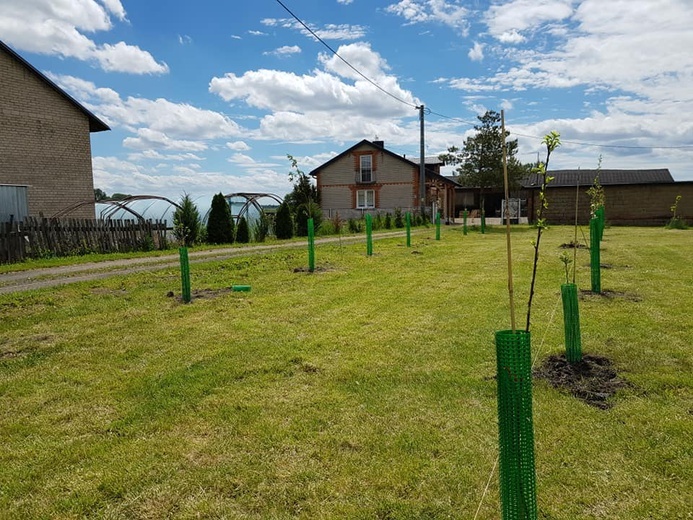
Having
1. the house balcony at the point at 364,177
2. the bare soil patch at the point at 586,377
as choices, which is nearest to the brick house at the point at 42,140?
the bare soil patch at the point at 586,377

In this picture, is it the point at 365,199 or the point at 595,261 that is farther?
the point at 365,199

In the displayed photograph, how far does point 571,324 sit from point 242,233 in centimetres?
1667

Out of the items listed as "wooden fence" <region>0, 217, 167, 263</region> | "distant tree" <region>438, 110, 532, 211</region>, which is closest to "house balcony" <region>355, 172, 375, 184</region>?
"distant tree" <region>438, 110, 532, 211</region>

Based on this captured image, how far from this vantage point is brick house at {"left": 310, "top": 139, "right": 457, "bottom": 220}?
128ft

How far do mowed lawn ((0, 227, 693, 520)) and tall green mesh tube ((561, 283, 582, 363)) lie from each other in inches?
12.5

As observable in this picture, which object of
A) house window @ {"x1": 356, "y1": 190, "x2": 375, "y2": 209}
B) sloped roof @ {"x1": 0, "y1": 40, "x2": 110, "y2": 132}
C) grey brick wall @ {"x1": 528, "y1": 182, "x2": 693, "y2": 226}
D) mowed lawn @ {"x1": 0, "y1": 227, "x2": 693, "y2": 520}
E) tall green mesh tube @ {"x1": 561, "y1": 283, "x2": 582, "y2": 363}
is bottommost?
mowed lawn @ {"x1": 0, "y1": 227, "x2": 693, "y2": 520}

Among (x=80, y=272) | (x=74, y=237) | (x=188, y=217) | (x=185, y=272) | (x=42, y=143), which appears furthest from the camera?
(x=42, y=143)

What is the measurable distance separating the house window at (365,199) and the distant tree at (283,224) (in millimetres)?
19992

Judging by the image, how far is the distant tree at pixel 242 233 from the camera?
64.1 ft

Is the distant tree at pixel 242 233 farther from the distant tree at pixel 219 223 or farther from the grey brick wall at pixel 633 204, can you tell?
the grey brick wall at pixel 633 204

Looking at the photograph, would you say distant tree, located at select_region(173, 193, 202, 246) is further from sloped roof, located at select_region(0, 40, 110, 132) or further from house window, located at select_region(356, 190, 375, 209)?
house window, located at select_region(356, 190, 375, 209)

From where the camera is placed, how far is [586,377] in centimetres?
402

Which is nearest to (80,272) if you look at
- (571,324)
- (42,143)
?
(571,324)

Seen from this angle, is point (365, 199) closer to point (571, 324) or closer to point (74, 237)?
point (74, 237)
